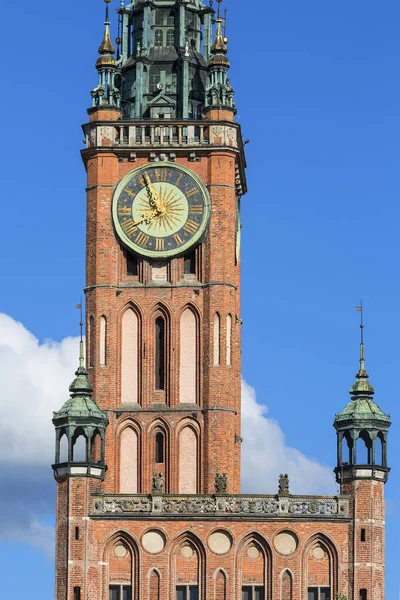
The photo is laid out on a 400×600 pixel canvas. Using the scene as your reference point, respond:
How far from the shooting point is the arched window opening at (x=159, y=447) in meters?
125

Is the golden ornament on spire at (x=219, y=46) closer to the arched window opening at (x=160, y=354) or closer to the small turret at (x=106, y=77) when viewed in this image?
the small turret at (x=106, y=77)

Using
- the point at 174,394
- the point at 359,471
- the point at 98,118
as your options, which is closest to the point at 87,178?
the point at 98,118

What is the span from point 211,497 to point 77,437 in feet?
20.2

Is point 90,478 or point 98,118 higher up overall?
point 98,118

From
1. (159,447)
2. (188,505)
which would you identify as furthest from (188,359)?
(188,505)

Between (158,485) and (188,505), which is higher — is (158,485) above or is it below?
above

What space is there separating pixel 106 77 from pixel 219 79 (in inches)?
197

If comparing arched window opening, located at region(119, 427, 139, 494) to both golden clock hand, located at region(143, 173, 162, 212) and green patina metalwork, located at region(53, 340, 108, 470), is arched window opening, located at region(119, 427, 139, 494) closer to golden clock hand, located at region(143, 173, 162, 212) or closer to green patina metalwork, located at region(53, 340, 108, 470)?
green patina metalwork, located at region(53, 340, 108, 470)

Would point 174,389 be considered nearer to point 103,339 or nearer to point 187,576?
point 103,339

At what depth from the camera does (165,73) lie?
129m

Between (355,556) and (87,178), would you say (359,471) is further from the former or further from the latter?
(87,178)

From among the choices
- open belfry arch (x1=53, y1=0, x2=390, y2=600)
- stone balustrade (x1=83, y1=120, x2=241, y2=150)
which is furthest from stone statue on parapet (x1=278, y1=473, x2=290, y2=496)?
stone balustrade (x1=83, y1=120, x2=241, y2=150)

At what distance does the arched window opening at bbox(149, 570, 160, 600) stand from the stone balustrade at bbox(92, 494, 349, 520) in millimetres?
2444

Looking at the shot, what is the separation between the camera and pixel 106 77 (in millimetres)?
128625
